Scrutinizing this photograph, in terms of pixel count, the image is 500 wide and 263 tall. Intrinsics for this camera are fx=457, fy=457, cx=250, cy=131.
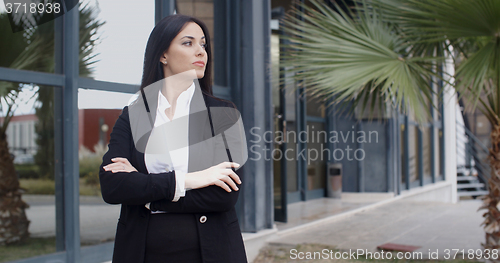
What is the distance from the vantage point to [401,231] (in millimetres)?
5887

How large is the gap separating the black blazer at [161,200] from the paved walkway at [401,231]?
145 inches

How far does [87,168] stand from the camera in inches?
401

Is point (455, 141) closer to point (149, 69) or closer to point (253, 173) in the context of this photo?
point (253, 173)

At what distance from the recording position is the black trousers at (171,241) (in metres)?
1.24

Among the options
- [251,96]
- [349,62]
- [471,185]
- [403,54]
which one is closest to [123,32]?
[251,96]

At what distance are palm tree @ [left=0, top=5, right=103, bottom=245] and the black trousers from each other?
295 centimetres

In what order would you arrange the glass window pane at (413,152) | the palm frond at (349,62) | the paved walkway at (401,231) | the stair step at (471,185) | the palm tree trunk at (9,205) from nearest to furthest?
the palm frond at (349,62)
the palm tree trunk at (9,205)
the paved walkway at (401,231)
the glass window pane at (413,152)
the stair step at (471,185)

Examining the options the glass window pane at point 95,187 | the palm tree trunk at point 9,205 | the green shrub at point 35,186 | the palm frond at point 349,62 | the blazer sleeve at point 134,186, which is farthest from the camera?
the green shrub at point 35,186

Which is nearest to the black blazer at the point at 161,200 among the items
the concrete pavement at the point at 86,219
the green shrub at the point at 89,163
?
the concrete pavement at the point at 86,219

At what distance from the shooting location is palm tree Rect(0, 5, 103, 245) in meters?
3.91

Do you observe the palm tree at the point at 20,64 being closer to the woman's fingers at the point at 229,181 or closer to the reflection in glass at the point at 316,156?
the woman's fingers at the point at 229,181

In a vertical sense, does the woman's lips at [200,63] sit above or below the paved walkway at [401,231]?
above

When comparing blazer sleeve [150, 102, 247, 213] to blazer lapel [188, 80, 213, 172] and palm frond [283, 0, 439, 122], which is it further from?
palm frond [283, 0, 439, 122]

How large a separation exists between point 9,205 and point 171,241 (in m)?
3.72
